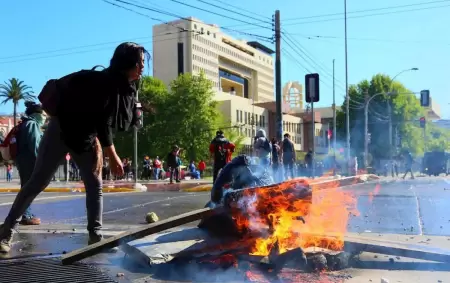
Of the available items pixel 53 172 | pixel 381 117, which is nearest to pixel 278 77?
pixel 53 172

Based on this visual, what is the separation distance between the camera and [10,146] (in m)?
5.82

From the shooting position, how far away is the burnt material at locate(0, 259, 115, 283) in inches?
143

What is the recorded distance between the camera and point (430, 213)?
8414mm

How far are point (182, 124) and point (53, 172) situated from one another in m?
52.7

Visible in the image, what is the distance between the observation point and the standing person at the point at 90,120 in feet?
13.1

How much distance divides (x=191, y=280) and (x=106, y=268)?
77 cm

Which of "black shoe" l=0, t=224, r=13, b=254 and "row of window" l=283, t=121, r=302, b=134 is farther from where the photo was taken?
"row of window" l=283, t=121, r=302, b=134

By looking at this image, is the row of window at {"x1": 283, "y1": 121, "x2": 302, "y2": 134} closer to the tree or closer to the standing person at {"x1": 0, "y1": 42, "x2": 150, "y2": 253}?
the tree

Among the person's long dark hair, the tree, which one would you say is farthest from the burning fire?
the tree

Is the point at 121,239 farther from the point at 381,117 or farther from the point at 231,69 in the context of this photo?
the point at 231,69

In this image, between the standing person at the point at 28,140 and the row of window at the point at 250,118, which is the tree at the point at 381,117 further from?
the standing person at the point at 28,140

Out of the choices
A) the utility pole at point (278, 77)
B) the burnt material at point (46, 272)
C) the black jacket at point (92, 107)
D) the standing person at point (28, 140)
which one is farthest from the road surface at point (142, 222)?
the utility pole at point (278, 77)

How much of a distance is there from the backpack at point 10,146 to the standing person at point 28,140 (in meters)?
0.04

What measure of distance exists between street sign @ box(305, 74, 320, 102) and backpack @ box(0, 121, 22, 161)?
1577cm
